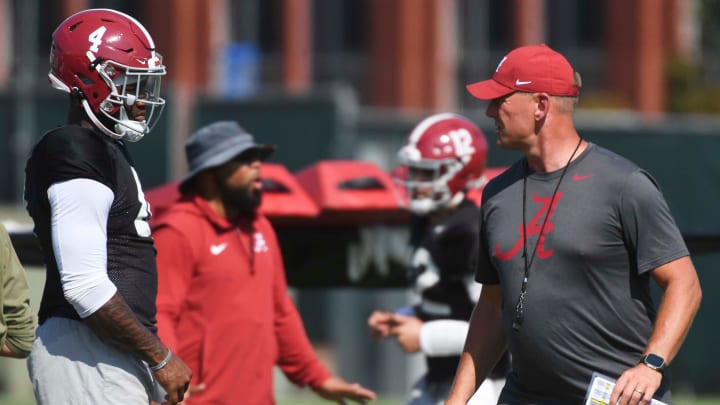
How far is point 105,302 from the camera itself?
15.0 ft

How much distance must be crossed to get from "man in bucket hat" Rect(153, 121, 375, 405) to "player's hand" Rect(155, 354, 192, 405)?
1.29 metres

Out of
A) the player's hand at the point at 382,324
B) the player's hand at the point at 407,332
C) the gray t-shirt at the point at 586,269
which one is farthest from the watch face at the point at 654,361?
the player's hand at the point at 382,324

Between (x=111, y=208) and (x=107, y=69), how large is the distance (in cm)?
48

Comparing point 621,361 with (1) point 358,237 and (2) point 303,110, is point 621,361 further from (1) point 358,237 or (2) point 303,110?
(2) point 303,110

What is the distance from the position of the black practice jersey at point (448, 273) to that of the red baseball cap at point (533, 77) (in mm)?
1381

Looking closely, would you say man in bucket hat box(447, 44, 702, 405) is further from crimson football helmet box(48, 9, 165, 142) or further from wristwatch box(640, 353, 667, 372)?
crimson football helmet box(48, 9, 165, 142)

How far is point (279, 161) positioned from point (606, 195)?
9.60 m

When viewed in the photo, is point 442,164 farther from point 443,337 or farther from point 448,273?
point 443,337

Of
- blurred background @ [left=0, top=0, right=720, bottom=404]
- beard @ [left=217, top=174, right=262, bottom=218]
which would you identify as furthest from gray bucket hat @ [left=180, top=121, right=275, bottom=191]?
blurred background @ [left=0, top=0, right=720, bottom=404]

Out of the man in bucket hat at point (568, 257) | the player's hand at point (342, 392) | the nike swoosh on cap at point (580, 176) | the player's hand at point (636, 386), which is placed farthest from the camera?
the player's hand at point (342, 392)

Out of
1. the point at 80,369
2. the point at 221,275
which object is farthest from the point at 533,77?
the point at 221,275

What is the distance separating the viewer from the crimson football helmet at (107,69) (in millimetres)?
4766

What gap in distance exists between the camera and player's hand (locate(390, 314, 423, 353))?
6.36m

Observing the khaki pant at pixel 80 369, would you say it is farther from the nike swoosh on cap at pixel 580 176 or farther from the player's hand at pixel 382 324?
the player's hand at pixel 382 324
